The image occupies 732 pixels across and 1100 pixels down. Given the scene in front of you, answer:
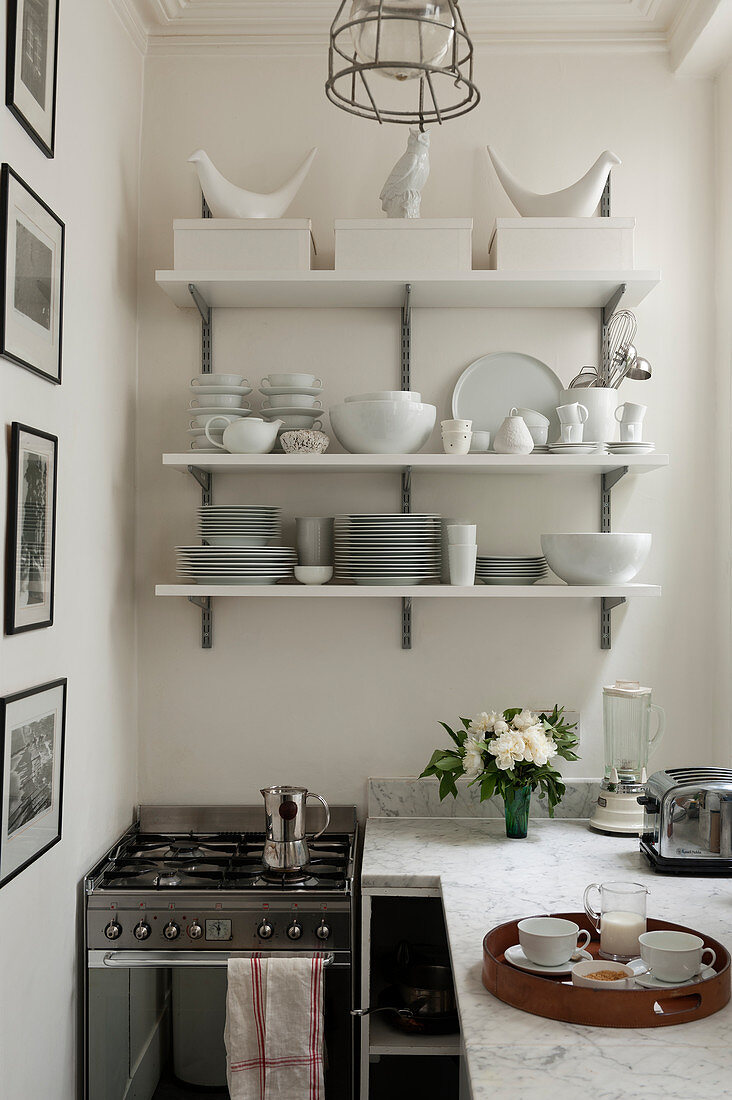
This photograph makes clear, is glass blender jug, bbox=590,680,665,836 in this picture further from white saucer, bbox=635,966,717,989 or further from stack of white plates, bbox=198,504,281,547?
stack of white plates, bbox=198,504,281,547

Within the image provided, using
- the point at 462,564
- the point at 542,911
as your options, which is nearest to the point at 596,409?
the point at 462,564

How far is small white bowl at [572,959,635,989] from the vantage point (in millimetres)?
1365

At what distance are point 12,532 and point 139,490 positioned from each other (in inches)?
35.7

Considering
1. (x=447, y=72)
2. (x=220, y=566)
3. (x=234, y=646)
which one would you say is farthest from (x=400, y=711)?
(x=447, y=72)

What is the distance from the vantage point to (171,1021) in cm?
200

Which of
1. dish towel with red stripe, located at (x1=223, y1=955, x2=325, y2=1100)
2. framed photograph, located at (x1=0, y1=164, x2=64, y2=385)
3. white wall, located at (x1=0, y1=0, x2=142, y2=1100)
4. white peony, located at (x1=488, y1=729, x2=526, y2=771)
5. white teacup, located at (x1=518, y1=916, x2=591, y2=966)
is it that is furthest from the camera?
white peony, located at (x1=488, y1=729, x2=526, y2=771)

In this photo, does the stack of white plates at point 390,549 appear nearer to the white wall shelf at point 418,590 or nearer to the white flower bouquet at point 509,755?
the white wall shelf at point 418,590

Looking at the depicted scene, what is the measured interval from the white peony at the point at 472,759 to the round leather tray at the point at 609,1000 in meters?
0.78

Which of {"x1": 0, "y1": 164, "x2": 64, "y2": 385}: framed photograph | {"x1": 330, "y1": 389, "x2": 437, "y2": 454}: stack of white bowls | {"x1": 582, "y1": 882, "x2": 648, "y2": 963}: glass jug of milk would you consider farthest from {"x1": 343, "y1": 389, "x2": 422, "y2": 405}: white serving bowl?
{"x1": 582, "y1": 882, "x2": 648, "y2": 963}: glass jug of milk

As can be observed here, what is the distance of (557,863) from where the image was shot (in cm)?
203

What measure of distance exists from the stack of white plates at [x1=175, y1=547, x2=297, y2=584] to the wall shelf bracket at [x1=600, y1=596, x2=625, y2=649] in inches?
34.2

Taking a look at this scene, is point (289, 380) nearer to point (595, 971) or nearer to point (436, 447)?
point (436, 447)

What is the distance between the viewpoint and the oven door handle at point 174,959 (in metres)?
1.99

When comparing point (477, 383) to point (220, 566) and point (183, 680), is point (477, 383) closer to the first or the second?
point (220, 566)
